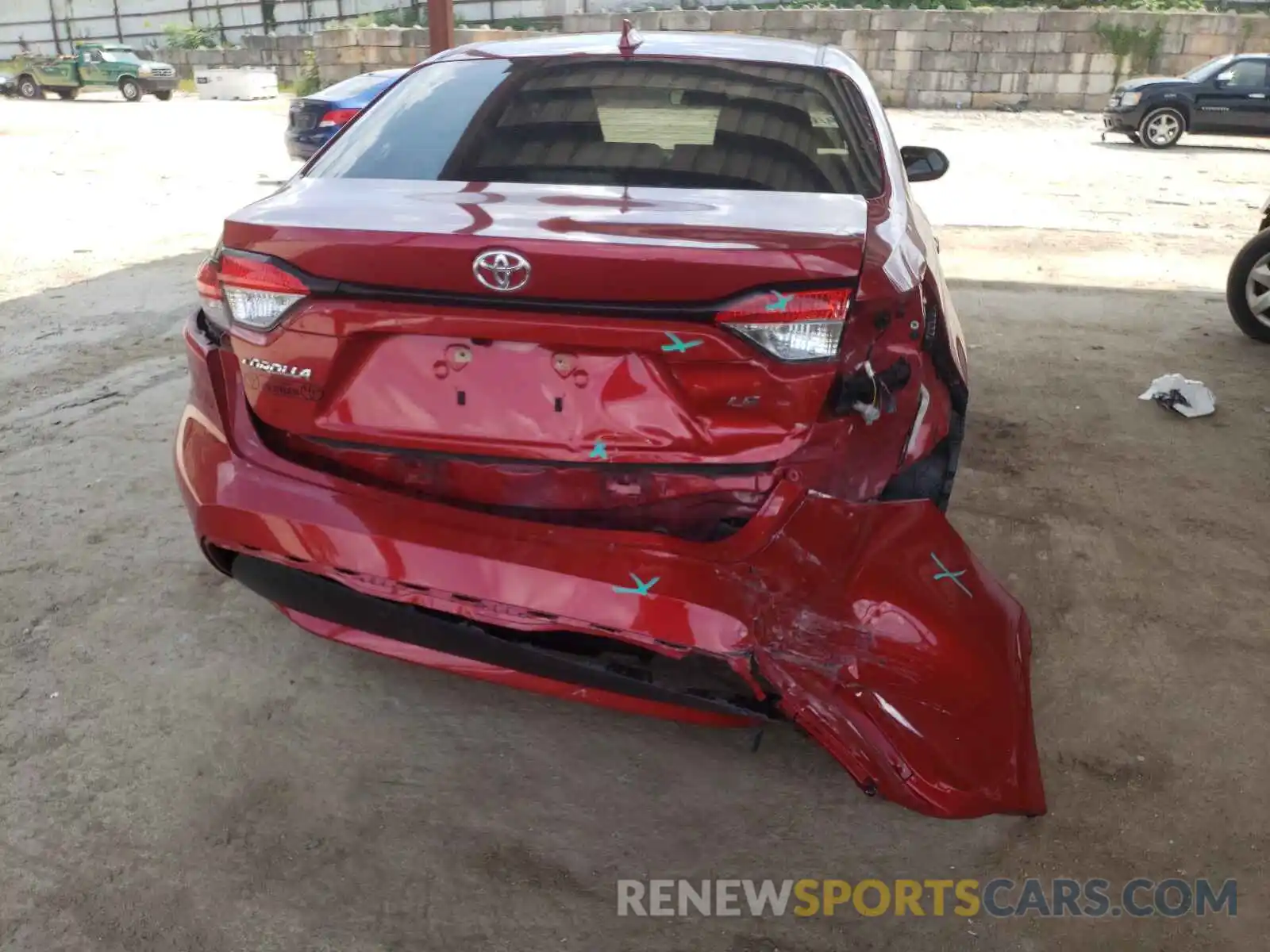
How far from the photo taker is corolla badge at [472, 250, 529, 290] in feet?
5.89

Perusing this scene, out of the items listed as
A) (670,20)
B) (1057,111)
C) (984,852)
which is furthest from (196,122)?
(984,852)

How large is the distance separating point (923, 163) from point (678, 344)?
8.00 feet

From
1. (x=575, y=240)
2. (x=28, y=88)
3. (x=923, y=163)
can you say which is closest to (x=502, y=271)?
(x=575, y=240)

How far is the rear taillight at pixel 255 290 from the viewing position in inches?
75.0

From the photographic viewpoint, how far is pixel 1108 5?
837 inches

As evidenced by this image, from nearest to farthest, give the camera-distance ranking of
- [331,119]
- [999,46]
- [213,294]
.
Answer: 1. [213,294]
2. [331,119]
3. [999,46]

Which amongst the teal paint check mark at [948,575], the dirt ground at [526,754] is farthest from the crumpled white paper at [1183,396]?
the teal paint check mark at [948,575]

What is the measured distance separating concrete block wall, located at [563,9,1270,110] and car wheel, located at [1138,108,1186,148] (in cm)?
543

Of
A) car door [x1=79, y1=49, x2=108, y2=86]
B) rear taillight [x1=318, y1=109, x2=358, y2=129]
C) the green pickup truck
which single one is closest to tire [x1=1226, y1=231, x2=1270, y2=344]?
rear taillight [x1=318, y1=109, x2=358, y2=129]

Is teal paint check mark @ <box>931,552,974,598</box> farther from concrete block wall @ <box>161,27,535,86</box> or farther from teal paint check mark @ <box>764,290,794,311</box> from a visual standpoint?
concrete block wall @ <box>161,27,535,86</box>

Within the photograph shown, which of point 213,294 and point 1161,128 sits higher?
point 213,294

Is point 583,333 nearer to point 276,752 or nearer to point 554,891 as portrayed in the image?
point 554,891

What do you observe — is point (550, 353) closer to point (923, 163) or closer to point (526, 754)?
point (526, 754)

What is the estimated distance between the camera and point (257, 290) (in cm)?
194
